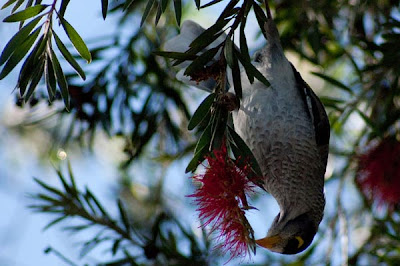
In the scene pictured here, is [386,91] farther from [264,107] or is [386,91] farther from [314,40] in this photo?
[264,107]

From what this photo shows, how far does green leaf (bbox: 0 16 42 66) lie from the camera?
199 centimetres

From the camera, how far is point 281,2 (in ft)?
12.5

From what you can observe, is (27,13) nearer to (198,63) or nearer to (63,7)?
(63,7)

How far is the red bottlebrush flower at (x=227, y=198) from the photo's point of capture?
2.13 meters

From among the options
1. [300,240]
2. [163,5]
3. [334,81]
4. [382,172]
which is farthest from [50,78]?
[382,172]

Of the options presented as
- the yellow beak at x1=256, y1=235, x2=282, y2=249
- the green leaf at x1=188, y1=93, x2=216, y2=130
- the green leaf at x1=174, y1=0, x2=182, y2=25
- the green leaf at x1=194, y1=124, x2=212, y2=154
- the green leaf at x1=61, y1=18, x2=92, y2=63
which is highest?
the green leaf at x1=174, y1=0, x2=182, y2=25

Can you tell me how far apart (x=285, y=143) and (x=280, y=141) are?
0.02 meters

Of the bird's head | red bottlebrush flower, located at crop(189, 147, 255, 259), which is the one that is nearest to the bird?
the bird's head

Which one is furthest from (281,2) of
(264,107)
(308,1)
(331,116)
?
(264,107)

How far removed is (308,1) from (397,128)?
726 mm

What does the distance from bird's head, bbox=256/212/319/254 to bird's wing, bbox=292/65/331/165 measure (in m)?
0.33

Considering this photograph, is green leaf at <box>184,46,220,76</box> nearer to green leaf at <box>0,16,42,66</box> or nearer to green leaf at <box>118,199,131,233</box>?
green leaf at <box>0,16,42,66</box>

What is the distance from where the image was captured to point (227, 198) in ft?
7.03

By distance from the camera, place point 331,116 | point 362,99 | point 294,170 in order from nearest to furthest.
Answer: point 294,170 < point 362,99 < point 331,116
